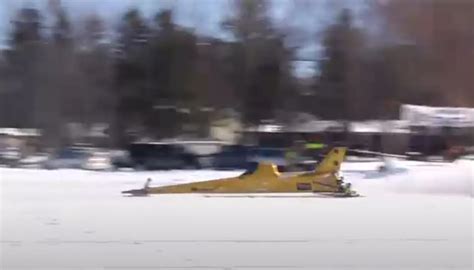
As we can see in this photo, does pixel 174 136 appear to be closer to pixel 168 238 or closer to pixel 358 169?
pixel 358 169

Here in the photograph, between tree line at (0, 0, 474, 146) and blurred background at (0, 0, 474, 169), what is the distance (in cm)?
5

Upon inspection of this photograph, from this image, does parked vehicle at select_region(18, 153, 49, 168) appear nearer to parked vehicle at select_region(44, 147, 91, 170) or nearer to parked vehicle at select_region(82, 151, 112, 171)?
parked vehicle at select_region(44, 147, 91, 170)

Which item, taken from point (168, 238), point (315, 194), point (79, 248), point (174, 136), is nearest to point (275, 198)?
point (315, 194)

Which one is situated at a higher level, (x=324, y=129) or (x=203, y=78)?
(x=203, y=78)

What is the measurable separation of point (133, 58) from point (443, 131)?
11835 mm

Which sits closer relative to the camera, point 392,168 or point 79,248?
point 79,248

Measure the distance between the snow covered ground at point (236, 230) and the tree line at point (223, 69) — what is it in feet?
61.2

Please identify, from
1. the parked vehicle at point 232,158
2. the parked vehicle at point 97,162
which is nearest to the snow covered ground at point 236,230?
the parked vehicle at point 97,162

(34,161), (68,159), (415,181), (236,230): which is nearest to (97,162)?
(68,159)

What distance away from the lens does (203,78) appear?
35.7 metres

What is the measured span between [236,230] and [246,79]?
26469 mm

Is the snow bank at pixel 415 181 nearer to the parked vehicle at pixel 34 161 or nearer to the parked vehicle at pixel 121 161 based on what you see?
the parked vehicle at pixel 121 161

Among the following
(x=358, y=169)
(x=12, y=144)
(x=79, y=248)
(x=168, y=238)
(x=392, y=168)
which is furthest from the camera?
(x=12, y=144)

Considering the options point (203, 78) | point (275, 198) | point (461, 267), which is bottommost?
point (461, 267)
